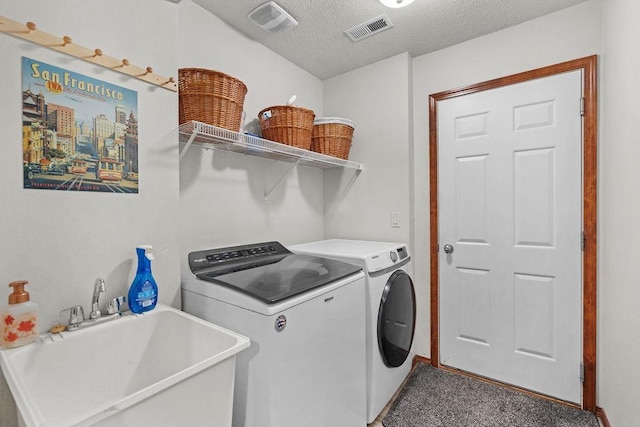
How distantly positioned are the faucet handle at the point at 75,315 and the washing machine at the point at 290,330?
42 cm

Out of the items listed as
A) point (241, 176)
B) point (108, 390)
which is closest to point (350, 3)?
point (241, 176)

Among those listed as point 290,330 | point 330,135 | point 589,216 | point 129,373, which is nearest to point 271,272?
point 290,330

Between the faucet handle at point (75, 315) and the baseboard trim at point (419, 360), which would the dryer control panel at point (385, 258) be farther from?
the faucet handle at point (75, 315)

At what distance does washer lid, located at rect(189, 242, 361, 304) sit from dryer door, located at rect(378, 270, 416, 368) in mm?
379

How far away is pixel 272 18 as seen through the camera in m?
1.83

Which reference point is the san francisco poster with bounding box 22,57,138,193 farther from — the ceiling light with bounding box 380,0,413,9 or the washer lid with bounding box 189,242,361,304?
the ceiling light with bounding box 380,0,413,9

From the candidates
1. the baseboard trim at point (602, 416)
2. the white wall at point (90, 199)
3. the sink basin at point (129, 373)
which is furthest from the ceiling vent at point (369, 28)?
the baseboard trim at point (602, 416)

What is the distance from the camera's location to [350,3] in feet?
5.69

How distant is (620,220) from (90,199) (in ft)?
7.90

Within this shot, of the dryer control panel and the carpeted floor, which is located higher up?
the dryer control panel

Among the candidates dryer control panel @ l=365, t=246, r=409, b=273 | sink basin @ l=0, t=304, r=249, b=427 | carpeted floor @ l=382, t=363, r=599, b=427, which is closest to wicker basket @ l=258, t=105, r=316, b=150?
dryer control panel @ l=365, t=246, r=409, b=273

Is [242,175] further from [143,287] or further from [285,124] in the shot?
[143,287]

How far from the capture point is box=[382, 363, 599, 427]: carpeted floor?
172 centimetres

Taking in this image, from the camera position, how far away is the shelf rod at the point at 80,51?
962 millimetres
